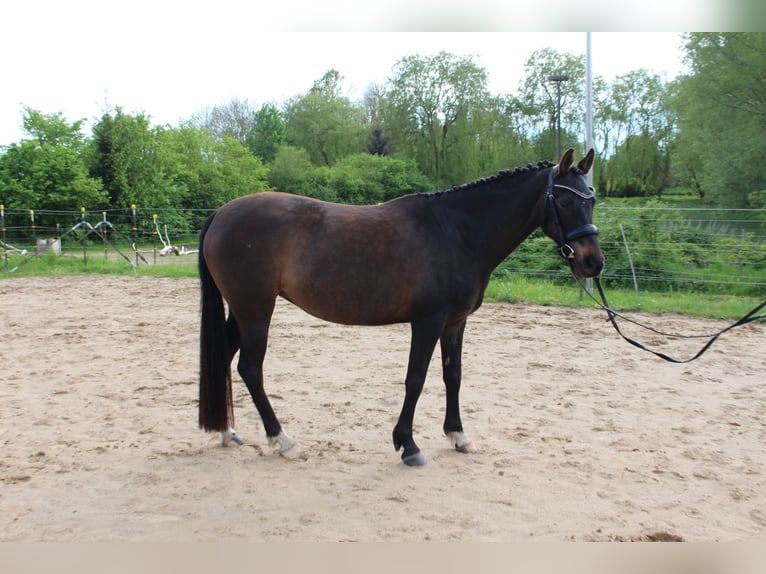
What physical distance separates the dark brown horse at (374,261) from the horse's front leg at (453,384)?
12mm

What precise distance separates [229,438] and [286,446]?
47cm

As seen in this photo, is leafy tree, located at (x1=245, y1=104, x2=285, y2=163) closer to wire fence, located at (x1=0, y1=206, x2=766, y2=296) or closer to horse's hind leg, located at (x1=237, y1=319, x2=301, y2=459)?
wire fence, located at (x1=0, y1=206, x2=766, y2=296)

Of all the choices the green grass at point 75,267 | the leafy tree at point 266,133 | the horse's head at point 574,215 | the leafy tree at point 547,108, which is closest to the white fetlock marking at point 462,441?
the horse's head at point 574,215

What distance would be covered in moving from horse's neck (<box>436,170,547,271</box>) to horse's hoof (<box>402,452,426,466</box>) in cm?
128

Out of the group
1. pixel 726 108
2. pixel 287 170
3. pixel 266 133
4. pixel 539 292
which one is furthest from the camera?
pixel 266 133

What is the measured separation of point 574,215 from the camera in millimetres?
3250

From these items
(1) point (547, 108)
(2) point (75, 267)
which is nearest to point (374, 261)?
(2) point (75, 267)

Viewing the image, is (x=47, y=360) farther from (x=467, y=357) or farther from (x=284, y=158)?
(x=284, y=158)

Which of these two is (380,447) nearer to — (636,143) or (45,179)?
(45,179)

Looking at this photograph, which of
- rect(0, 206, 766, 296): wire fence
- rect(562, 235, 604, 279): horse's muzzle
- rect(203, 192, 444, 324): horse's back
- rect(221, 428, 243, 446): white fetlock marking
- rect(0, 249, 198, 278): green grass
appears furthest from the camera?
rect(0, 249, 198, 278): green grass

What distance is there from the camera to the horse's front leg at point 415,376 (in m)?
3.39

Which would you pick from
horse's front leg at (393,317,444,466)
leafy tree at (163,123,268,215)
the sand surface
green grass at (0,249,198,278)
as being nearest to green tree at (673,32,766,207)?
the sand surface

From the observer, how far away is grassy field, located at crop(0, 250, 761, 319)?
29.8 ft

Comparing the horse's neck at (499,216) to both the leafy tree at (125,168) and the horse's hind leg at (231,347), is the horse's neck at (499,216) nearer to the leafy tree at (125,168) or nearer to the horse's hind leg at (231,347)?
the horse's hind leg at (231,347)
